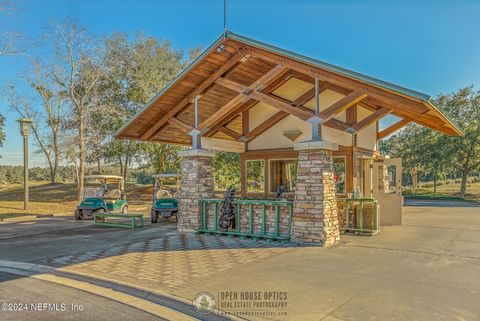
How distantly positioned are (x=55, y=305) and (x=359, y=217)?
8.02 m

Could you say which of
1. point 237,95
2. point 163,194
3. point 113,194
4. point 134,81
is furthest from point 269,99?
point 134,81

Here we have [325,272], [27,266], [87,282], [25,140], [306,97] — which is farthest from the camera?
[25,140]

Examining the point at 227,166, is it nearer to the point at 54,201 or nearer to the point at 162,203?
the point at 162,203

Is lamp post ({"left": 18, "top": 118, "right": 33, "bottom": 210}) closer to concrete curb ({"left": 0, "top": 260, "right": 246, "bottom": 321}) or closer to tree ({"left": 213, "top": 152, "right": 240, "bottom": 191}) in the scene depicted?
concrete curb ({"left": 0, "top": 260, "right": 246, "bottom": 321})

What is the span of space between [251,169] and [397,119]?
596cm

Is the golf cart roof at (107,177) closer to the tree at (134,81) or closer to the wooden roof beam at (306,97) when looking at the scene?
the tree at (134,81)

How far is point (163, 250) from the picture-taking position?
809 centimetres

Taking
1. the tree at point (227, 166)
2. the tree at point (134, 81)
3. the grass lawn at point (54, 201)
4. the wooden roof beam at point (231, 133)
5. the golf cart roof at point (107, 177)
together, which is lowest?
the grass lawn at point (54, 201)

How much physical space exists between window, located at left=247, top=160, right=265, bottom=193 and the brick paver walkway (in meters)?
4.47

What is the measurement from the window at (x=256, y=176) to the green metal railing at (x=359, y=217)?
3.89 metres

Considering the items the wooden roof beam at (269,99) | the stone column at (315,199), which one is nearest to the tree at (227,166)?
the wooden roof beam at (269,99)

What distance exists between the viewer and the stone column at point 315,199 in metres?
8.58

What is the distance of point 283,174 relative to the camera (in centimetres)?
1354

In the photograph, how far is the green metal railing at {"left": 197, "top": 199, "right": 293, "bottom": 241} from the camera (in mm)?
9273
